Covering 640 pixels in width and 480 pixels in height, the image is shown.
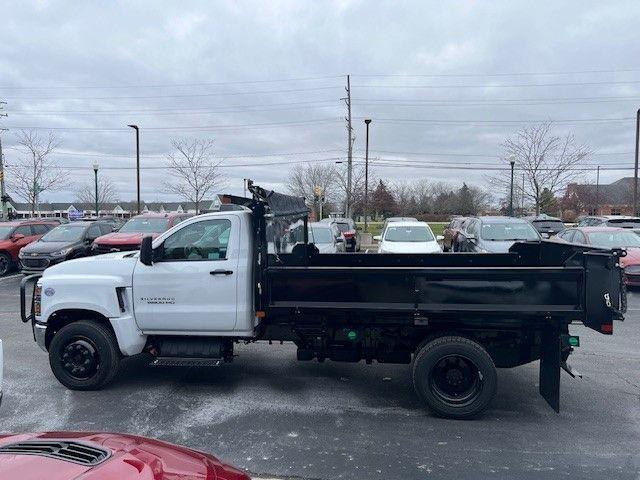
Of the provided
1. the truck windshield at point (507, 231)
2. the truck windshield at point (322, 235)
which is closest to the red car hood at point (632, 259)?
the truck windshield at point (507, 231)

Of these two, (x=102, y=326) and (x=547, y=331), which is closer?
(x=547, y=331)

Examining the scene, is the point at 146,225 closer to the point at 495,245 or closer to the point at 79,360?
the point at 495,245

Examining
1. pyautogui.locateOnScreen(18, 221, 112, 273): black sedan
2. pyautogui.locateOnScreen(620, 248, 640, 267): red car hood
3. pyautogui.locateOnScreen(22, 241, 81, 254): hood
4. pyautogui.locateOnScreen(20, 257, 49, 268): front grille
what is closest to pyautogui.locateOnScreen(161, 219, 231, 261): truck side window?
pyautogui.locateOnScreen(620, 248, 640, 267): red car hood

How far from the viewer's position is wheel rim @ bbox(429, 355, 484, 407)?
5.11 meters

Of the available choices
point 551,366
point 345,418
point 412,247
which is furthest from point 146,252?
point 412,247

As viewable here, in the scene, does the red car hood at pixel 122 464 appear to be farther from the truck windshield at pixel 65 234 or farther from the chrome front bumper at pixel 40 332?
the truck windshield at pixel 65 234

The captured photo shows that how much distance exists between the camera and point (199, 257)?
18.9 feet

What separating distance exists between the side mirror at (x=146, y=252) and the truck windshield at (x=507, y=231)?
1078cm

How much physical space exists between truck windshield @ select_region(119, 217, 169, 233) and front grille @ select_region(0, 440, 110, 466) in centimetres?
1434

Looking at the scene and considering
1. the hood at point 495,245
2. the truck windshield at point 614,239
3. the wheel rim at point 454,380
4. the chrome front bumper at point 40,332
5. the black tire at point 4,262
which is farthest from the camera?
the black tire at point 4,262

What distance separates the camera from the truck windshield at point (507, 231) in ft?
46.7

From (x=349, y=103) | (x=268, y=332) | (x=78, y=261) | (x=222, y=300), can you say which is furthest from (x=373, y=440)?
(x=349, y=103)

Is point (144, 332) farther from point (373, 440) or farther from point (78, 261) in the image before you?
point (373, 440)

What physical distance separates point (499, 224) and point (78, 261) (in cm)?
1190
